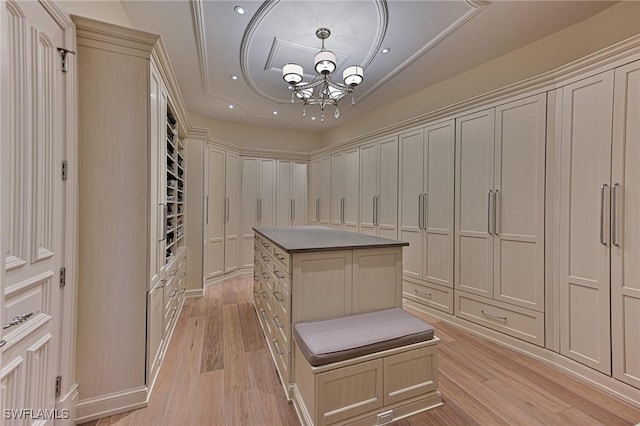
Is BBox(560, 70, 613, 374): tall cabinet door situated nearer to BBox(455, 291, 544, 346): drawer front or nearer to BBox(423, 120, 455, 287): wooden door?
BBox(455, 291, 544, 346): drawer front

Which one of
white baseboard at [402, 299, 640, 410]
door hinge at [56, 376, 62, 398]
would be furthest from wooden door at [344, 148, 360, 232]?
door hinge at [56, 376, 62, 398]

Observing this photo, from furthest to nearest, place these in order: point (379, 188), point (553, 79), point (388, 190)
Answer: point (379, 188), point (388, 190), point (553, 79)

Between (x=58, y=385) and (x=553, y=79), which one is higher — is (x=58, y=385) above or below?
below

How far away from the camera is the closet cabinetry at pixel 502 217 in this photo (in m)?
2.40

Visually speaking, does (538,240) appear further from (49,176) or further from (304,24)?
(49,176)

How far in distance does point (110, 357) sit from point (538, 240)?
135 inches

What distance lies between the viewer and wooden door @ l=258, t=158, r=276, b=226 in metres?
5.52

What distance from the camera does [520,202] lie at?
2.52 m

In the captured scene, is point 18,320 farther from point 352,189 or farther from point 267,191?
point 267,191

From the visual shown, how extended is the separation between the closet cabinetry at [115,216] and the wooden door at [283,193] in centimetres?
386

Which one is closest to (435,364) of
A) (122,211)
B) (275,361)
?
(275,361)

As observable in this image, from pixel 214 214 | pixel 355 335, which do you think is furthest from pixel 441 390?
pixel 214 214

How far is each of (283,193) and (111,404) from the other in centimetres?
443

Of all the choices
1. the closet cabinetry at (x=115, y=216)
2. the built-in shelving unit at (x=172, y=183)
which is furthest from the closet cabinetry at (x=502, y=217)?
the built-in shelving unit at (x=172, y=183)
